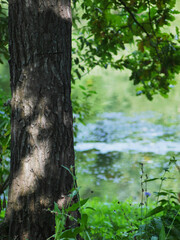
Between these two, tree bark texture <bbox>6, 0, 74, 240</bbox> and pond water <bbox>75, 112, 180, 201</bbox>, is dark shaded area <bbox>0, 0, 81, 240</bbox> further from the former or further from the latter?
pond water <bbox>75, 112, 180, 201</bbox>

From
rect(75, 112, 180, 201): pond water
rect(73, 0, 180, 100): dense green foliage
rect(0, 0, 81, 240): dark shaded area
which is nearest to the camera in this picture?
rect(0, 0, 81, 240): dark shaded area

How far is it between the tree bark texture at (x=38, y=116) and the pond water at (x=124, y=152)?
3.33 m

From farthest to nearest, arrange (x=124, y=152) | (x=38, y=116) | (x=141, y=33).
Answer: (x=124, y=152), (x=141, y=33), (x=38, y=116)

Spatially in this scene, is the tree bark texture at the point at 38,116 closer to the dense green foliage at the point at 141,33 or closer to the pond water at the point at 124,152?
the dense green foliage at the point at 141,33

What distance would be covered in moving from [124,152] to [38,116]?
7673 millimetres

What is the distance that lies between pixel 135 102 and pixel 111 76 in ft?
27.6

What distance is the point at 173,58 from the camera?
11.0 ft

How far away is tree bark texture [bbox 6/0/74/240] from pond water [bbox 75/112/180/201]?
10.9 feet

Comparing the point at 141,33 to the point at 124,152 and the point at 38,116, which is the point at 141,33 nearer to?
the point at 38,116

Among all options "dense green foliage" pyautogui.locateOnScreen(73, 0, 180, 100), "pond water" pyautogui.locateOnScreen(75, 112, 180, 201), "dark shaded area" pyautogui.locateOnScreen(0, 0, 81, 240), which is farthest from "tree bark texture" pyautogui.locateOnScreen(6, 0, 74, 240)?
"pond water" pyautogui.locateOnScreen(75, 112, 180, 201)

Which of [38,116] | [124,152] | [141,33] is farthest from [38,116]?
[124,152]

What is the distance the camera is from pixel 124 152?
9.66 metres

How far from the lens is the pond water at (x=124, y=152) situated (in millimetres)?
7124

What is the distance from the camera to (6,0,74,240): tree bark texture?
211cm
